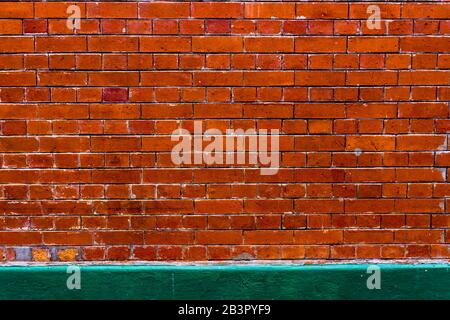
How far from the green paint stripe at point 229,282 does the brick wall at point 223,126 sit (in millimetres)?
88

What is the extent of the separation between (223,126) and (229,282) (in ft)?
3.23

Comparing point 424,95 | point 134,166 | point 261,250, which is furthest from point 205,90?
point 424,95

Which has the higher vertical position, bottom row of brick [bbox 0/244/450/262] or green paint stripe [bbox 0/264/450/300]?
bottom row of brick [bbox 0/244/450/262]

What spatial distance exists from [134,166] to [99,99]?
0.46 metres

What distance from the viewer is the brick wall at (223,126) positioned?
9.14 ft

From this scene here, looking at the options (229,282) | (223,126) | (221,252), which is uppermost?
(223,126)

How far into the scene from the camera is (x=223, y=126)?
9.30ft

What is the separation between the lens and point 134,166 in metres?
2.85

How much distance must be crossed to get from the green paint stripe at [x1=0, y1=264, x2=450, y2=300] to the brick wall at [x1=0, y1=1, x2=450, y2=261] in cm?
9

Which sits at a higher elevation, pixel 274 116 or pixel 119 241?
pixel 274 116

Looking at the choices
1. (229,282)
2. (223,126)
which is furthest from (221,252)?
(223,126)

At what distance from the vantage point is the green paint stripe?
2881 mm

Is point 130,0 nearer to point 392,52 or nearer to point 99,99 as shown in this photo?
point 99,99

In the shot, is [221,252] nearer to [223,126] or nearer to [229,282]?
[229,282]
